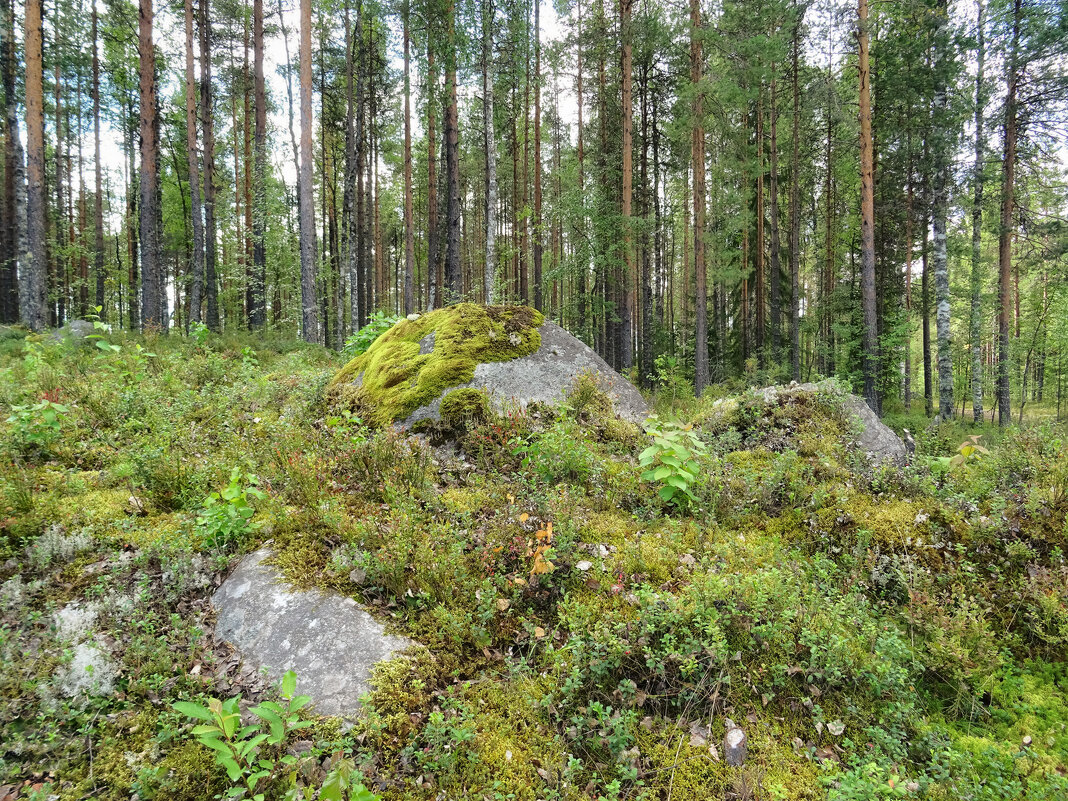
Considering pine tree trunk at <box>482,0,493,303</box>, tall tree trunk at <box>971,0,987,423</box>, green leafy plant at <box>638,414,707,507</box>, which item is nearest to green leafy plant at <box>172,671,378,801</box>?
green leafy plant at <box>638,414,707,507</box>

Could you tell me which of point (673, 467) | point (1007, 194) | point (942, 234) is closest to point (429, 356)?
point (673, 467)

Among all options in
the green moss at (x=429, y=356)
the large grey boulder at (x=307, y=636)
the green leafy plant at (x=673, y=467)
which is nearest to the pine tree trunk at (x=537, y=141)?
the green moss at (x=429, y=356)

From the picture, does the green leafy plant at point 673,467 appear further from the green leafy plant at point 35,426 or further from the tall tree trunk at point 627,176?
the tall tree trunk at point 627,176

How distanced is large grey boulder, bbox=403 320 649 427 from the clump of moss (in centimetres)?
11

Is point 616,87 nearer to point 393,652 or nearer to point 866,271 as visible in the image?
point 866,271

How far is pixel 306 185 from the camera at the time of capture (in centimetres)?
1359

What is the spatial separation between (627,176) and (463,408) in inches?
479

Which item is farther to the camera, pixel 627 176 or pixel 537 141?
pixel 537 141

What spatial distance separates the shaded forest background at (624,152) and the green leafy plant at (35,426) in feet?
24.9

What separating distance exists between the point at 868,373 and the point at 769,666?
1707 centimetres

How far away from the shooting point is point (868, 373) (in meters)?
16.4

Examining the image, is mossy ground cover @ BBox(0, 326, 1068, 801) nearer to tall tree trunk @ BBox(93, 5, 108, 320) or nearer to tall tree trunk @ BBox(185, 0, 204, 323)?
tall tree trunk @ BBox(185, 0, 204, 323)

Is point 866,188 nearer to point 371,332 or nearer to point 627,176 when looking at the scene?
point 627,176

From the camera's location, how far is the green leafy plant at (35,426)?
4.66 meters
